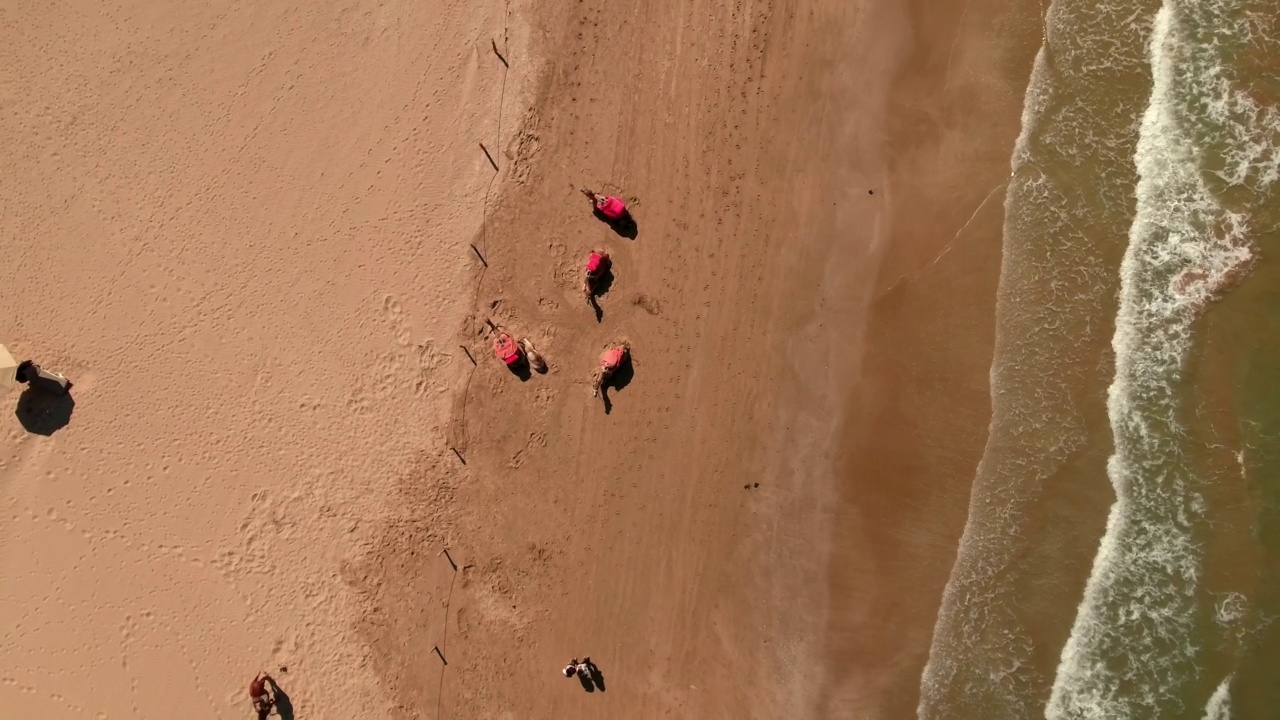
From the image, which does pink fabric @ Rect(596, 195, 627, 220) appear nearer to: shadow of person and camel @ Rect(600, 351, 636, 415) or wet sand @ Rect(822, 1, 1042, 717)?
shadow of person and camel @ Rect(600, 351, 636, 415)

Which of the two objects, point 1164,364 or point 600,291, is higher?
point 1164,364

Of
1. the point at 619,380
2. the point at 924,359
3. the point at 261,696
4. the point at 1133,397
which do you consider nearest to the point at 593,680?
the point at 619,380

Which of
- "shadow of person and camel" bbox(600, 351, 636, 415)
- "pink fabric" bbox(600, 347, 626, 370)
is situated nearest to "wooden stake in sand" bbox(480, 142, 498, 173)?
"pink fabric" bbox(600, 347, 626, 370)

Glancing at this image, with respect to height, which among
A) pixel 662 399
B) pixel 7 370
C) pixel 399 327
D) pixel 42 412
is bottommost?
pixel 42 412

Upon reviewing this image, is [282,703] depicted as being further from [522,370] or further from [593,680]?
[522,370]

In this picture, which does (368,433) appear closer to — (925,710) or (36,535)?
(36,535)

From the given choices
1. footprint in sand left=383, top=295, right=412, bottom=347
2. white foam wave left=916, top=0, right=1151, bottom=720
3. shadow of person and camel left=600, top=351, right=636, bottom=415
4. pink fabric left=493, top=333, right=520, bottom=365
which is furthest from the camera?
footprint in sand left=383, top=295, right=412, bottom=347
